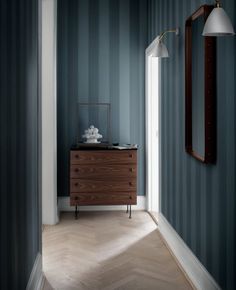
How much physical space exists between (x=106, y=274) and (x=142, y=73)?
2835mm

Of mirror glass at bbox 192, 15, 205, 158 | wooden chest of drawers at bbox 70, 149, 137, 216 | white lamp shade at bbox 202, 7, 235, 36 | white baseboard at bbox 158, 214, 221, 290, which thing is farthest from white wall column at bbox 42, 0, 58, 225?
white lamp shade at bbox 202, 7, 235, 36

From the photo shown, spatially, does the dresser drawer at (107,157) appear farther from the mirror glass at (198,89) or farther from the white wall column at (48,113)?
the mirror glass at (198,89)

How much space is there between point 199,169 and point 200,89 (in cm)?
54

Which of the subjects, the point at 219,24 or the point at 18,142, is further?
the point at 18,142

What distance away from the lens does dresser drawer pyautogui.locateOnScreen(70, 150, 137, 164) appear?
479cm

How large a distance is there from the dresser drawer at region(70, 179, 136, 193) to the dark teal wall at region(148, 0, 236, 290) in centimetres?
70

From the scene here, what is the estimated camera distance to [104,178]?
485cm

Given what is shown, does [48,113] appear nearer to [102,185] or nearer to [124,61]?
[102,185]

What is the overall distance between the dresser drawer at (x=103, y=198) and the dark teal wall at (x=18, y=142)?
1.85 metres

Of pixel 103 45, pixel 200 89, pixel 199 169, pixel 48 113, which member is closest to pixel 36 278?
pixel 199 169

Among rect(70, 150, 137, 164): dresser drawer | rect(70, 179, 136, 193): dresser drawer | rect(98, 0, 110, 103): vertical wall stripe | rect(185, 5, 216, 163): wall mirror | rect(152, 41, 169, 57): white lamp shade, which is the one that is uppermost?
rect(98, 0, 110, 103): vertical wall stripe

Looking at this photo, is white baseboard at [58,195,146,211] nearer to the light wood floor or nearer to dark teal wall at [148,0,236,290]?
the light wood floor

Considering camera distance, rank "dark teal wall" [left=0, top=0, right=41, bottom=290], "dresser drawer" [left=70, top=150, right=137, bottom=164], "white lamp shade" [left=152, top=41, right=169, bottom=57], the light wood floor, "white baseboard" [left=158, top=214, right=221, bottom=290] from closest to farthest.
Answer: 1. "dark teal wall" [left=0, top=0, right=41, bottom=290]
2. "white baseboard" [left=158, top=214, right=221, bottom=290]
3. the light wood floor
4. "white lamp shade" [left=152, top=41, right=169, bottom=57]
5. "dresser drawer" [left=70, top=150, right=137, bottom=164]

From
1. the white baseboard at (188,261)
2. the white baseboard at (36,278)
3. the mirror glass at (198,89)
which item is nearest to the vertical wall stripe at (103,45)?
the white baseboard at (188,261)
